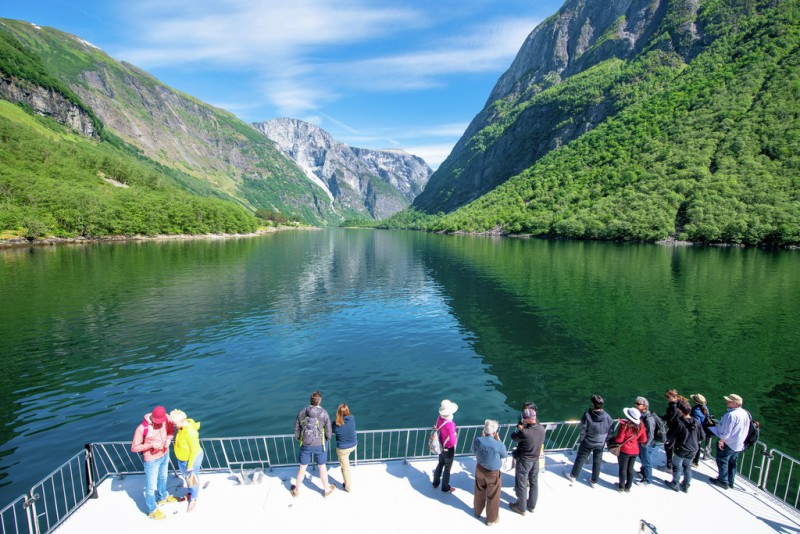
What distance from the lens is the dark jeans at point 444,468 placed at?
11.2 meters

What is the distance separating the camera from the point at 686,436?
11.5 meters

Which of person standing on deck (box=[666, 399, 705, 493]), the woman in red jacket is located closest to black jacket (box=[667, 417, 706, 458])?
person standing on deck (box=[666, 399, 705, 493])

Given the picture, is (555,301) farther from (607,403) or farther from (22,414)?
(22,414)

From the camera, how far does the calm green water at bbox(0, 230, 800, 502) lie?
830 inches

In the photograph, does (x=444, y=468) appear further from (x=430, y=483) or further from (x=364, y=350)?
(x=364, y=350)

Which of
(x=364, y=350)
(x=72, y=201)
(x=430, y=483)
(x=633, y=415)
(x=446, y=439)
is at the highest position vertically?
(x=72, y=201)

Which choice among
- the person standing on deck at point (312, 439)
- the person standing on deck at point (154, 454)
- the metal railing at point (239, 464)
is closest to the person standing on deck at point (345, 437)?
the person standing on deck at point (312, 439)

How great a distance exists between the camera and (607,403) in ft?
73.4

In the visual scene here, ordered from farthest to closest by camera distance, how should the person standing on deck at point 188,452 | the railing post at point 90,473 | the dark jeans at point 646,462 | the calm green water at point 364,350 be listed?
1. the calm green water at point 364,350
2. the dark jeans at point 646,462
3. the railing post at point 90,473
4. the person standing on deck at point 188,452

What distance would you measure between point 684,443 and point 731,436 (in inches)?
64.7

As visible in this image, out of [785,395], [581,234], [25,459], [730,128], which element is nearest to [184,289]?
[25,459]

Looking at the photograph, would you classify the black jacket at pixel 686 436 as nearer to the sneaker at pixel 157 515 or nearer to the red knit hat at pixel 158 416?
the sneaker at pixel 157 515

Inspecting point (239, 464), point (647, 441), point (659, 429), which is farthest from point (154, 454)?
point (659, 429)

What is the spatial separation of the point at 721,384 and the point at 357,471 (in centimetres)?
2520
